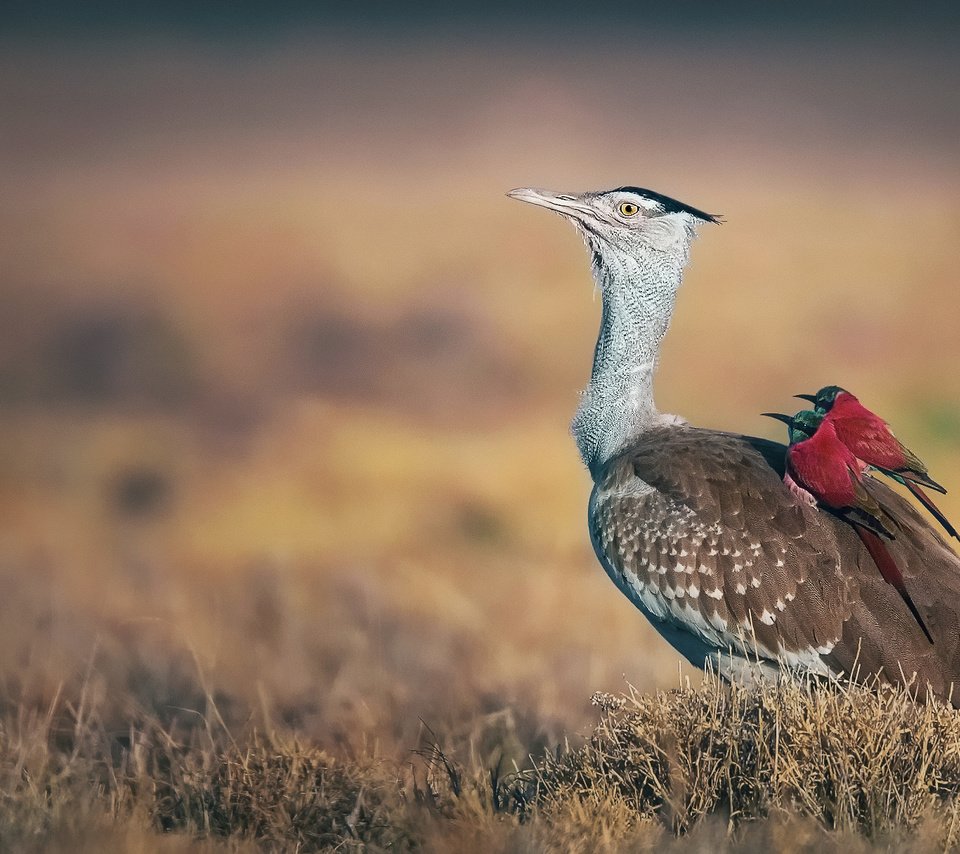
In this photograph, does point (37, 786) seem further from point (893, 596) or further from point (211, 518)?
point (211, 518)

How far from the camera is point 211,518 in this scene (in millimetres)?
10250

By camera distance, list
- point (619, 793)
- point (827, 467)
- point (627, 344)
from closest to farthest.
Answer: point (619, 793)
point (827, 467)
point (627, 344)

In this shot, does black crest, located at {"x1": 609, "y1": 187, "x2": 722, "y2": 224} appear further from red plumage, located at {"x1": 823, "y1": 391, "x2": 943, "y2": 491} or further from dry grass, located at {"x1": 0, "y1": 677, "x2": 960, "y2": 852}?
dry grass, located at {"x1": 0, "y1": 677, "x2": 960, "y2": 852}

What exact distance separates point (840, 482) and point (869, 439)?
0.17 meters

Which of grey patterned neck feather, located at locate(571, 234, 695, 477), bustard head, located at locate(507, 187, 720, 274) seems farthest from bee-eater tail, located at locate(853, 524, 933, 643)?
bustard head, located at locate(507, 187, 720, 274)

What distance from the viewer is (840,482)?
4.68 meters

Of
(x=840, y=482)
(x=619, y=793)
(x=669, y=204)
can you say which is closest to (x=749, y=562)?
(x=840, y=482)

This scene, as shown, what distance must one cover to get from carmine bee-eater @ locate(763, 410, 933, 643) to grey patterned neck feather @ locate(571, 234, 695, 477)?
75 cm

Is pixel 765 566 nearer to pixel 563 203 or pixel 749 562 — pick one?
pixel 749 562

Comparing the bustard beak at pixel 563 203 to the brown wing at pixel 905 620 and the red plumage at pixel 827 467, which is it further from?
the brown wing at pixel 905 620

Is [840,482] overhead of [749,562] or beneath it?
overhead

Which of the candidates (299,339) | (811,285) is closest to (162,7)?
(299,339)

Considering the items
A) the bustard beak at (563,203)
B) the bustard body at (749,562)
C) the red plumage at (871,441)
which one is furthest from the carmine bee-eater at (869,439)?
the bustard beak at (563,203)

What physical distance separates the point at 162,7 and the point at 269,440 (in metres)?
14.8
